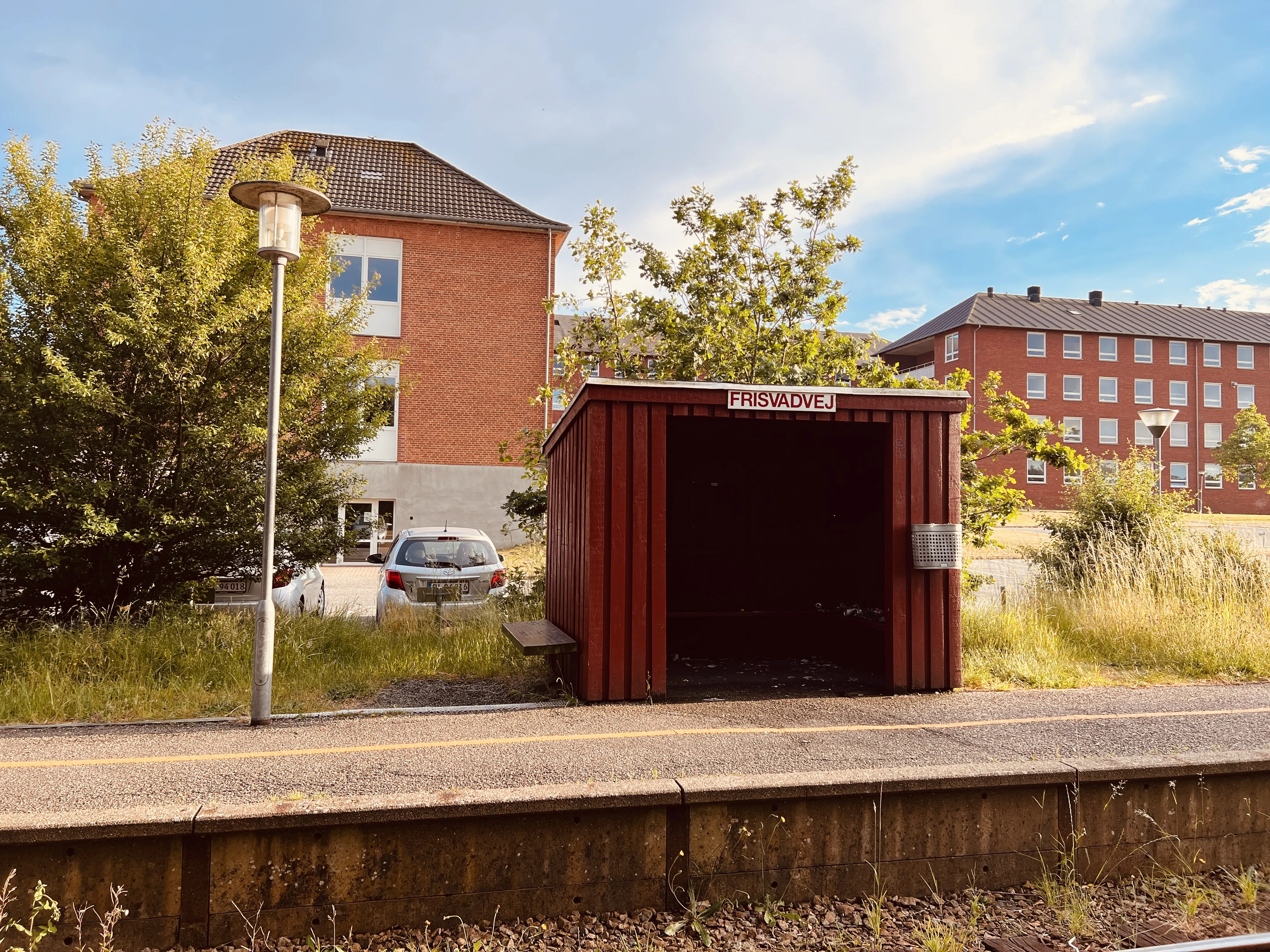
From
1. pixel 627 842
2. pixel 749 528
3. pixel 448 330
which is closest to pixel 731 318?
pixel 749 528

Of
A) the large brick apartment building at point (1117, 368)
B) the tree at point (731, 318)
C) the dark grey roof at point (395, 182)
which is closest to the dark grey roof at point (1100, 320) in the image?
the large brick apartment building at point (1117, 368)

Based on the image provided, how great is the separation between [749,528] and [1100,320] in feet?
190

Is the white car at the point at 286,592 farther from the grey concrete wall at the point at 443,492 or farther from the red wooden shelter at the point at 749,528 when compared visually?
the grey concrete wall at the point at 443,492

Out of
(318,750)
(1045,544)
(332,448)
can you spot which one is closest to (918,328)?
(1045,544)

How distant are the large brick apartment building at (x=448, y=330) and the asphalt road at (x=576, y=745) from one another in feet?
62.0

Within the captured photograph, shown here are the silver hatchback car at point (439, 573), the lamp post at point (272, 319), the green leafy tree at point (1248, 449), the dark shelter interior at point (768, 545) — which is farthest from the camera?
the green leafy tree at point (1248, 449)

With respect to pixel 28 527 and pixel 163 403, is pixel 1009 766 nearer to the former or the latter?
pixel 163 403

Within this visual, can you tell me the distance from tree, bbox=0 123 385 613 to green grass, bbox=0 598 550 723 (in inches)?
26.6

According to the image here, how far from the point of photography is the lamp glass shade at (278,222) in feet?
21.0

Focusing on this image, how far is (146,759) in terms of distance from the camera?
17.4ft

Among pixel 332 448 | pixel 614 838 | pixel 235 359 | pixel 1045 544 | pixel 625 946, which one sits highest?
pixel 235 359

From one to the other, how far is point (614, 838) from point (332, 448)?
702 centimetres

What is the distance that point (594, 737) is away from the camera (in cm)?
574

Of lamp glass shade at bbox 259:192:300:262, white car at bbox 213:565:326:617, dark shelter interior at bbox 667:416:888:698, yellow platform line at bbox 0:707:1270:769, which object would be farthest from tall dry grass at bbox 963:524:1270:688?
white car at bbox 213:565:326:617
